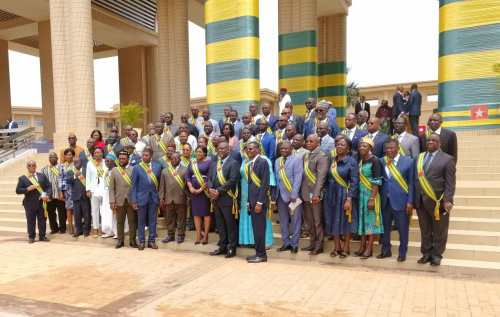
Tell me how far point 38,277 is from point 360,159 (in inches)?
205

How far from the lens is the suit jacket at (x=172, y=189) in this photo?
7059 mm

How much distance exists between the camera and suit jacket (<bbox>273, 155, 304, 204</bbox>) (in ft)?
19.7

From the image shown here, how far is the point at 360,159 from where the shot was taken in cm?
597

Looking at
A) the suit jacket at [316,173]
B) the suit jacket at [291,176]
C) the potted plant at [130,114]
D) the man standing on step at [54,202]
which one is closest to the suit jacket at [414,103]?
the suit jacket at [316,173]

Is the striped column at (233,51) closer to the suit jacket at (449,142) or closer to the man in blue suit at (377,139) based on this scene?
the man in blue suit at (377,139)

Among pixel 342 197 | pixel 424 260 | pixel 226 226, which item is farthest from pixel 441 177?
pixel 226 226

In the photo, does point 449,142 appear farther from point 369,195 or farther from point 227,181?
point 227,181

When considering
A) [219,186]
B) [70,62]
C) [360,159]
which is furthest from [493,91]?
[70,62]

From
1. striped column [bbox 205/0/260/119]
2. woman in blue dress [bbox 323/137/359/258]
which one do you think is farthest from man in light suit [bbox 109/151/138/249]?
striped column [bbox 205/0/260/119]

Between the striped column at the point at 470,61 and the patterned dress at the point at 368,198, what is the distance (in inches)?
222

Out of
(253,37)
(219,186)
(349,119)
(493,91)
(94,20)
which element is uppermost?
(94,20)

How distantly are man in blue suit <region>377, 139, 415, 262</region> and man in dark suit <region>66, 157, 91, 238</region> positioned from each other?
5.92m

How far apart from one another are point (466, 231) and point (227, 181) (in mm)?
3918

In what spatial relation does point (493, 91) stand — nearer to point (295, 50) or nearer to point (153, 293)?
point (295, 50)
